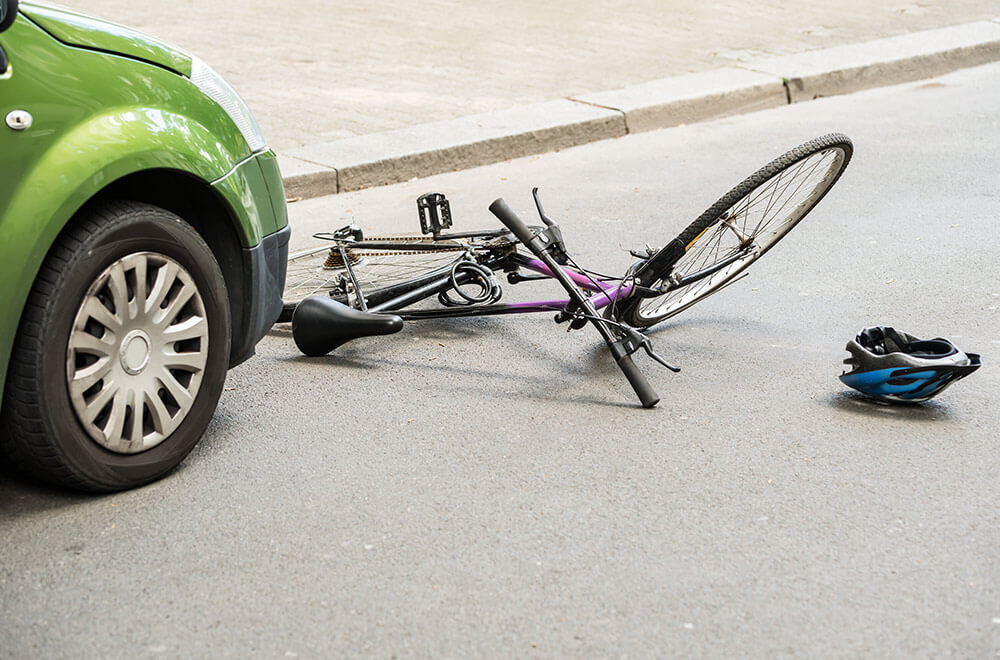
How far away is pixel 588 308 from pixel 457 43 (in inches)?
278

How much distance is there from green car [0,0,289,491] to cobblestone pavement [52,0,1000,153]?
13.2ft

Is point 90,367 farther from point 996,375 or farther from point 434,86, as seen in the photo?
point 434,86

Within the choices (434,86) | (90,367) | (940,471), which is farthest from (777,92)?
(90,367)

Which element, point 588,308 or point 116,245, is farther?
point 588,308

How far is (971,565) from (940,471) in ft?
1.81

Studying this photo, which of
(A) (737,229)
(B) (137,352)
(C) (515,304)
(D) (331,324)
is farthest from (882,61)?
(B) (137,352)

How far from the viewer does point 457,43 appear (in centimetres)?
1064

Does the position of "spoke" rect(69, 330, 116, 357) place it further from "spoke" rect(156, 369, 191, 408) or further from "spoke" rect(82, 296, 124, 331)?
"spoke" rect(156, 369, 191, 408)

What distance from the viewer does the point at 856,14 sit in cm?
1230

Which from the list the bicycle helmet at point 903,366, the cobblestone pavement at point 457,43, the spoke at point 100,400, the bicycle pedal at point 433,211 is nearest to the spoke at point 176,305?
the spoke at point 100,400

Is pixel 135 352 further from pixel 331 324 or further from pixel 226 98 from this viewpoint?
pixel 331 324

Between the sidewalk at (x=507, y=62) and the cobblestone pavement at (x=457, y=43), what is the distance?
22 mm

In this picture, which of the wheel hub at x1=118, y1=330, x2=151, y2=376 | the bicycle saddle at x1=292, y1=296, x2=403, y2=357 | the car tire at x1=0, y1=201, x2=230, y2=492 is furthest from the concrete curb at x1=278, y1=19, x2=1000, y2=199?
the wheel hub at x1=118, y1=330, x2=151, y2=376

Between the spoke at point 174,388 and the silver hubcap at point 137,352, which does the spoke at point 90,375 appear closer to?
the silver hubcap at point 137,352
